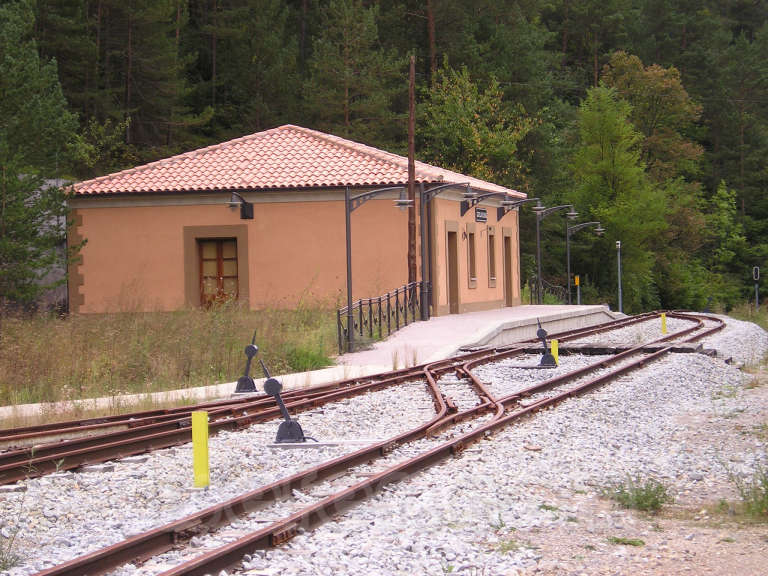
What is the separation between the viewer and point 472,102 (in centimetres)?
5216

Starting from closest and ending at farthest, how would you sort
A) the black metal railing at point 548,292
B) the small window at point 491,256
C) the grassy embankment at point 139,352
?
the grassy embankment at point 139,352
the small window at point 491,256
the black metal railing at point 548,292

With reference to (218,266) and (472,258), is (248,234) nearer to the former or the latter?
(218,266)

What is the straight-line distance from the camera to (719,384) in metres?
16.2

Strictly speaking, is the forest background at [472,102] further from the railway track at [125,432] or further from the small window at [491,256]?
the railway track at [125,432]

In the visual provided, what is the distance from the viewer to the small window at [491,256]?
36.9 meters

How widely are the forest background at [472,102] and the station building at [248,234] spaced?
2.69m

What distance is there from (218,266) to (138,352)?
1412 centimetres

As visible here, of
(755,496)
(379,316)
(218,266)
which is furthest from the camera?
(218,266)

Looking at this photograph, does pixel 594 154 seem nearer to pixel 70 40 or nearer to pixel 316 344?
pixel 70 40

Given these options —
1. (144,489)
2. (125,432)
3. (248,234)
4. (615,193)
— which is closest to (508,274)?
(248,234)

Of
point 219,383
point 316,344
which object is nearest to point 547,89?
point 316,344

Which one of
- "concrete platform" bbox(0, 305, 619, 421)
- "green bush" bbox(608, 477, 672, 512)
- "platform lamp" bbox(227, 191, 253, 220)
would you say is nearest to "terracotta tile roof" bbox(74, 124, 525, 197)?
"platform lamp" bbox(227, 191, 253, 220)

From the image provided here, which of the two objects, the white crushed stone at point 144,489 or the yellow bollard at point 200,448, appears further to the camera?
the yellow bollard at point 200,448

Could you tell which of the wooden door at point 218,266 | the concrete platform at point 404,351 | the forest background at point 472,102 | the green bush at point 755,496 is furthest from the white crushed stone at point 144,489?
the wooden door at point 218,266
